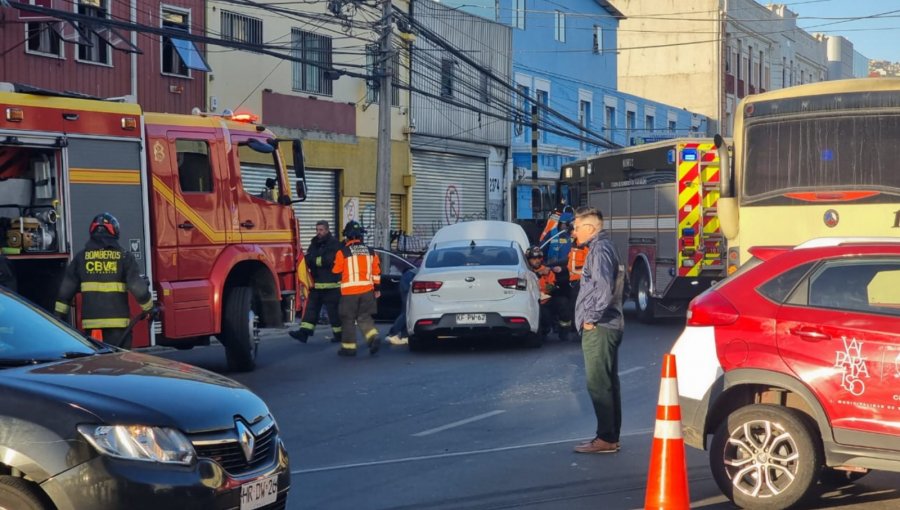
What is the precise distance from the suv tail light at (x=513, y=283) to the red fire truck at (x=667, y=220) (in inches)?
175

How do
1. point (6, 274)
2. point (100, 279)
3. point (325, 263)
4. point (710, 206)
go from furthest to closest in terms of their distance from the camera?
1. point (710, 206)
2. point (325, 263)
3. point (6, 274)
4. point (100, 279)

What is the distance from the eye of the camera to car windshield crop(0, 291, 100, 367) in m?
6.07

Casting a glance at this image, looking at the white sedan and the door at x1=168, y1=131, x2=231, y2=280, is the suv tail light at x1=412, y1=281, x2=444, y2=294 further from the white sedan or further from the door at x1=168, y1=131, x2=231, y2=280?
the door at x1=168, y1=131, x2=231, y2=280

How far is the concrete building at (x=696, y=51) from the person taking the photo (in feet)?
186

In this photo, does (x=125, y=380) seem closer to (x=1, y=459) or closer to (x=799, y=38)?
(x=1, y=459)

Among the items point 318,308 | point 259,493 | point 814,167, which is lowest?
point 318,308

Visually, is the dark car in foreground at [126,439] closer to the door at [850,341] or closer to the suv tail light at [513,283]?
the door at [850,341]

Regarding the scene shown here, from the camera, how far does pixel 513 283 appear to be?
1603 cm

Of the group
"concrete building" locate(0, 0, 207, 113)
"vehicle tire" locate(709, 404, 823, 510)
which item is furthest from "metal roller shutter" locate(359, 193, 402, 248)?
"vehicle tire" locate(709, 404, 823, 510)

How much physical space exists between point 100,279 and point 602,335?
4.69 m

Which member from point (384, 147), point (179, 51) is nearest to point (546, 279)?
point (384, 147)

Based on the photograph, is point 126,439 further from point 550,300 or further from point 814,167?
point 550,300

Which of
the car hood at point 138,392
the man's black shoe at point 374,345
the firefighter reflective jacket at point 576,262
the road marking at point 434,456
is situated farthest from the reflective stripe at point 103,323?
the firefighter reflective jacket at point 576,262

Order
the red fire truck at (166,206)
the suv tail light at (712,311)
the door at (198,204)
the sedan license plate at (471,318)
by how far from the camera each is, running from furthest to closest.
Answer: the sedan license plate at (471,318)
the door at (198,204)
the red fire truck at (166,206)
the suv tail light at (712,311)
